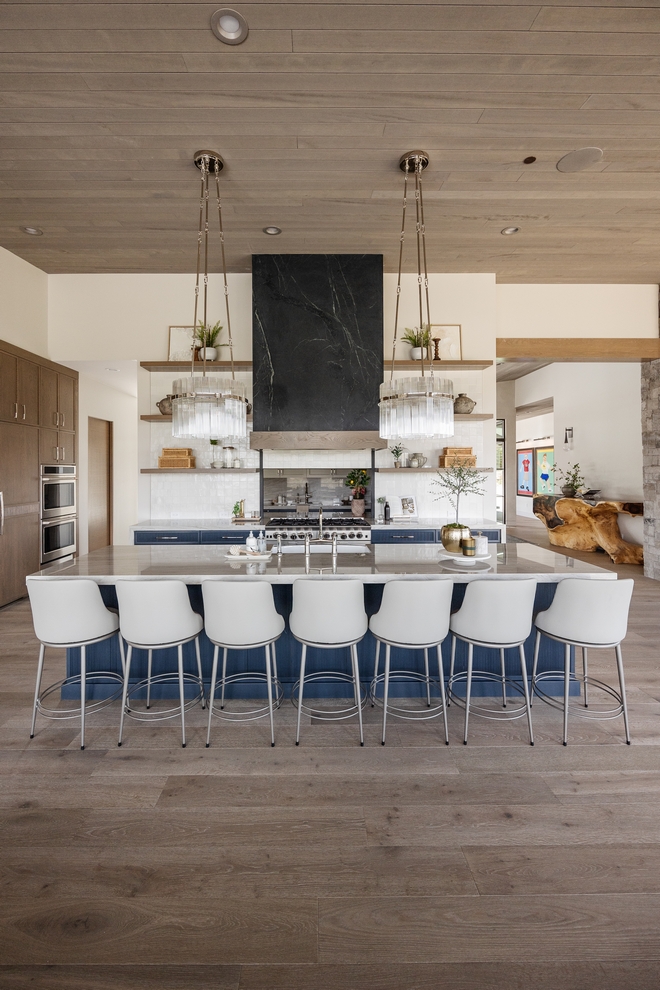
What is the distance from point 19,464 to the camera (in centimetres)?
515

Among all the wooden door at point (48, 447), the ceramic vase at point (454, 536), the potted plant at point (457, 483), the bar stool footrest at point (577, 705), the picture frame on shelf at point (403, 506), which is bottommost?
the bar stool footrest at point (577, 705)

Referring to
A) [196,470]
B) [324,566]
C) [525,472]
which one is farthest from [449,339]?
[525,472]

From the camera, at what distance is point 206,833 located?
2.03 m

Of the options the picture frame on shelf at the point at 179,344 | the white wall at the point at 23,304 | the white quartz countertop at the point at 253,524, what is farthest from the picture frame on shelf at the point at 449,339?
the white wall at the point at 23,304

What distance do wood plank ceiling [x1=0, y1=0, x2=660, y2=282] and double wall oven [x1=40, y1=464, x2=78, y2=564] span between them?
7.96 ft

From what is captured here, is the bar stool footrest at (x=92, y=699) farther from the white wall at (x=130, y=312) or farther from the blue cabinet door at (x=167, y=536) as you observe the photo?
the white wall at (x=130, y=312)

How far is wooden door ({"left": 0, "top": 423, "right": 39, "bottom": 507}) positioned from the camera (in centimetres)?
495

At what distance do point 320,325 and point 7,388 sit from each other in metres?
3.08

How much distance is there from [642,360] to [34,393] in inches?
270

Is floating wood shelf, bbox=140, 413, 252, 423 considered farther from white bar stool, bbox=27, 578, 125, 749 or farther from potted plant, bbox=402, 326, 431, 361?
white bar stool, bbox=27, 578, 125, 749

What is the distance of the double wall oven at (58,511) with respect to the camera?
5.53m

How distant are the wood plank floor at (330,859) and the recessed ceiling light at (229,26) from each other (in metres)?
3.47

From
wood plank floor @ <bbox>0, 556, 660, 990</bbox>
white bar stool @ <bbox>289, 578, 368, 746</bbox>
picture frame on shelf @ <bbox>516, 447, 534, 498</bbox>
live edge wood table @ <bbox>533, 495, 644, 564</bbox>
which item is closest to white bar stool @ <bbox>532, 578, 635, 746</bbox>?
wood plank floor @ <bbox>0, 556, 660, 990</bbox>

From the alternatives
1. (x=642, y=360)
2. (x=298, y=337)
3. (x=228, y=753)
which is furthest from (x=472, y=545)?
(x=642, y=360)
